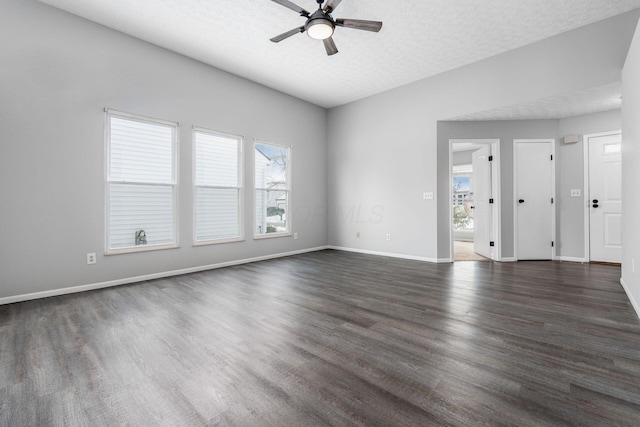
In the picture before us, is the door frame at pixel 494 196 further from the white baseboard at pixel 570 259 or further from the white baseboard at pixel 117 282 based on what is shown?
the white baseboard at pixel 117 282

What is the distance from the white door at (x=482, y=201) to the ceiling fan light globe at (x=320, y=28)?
156 inches

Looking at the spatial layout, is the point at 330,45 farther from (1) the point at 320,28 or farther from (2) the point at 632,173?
(2) the point at 632,173

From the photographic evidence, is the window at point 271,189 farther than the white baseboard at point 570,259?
Yes

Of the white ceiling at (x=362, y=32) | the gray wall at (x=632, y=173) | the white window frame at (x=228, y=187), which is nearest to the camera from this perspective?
the gray wall at (x=632, y=173)

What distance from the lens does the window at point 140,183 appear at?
11.9 ft

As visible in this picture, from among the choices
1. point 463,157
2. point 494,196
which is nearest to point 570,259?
point 494,196

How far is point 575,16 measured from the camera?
11.1ft

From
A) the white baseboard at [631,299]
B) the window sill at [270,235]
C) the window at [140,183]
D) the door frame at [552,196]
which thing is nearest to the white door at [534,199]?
the door frame at [552,196]

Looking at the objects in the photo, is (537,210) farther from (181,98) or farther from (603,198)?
(181,98)

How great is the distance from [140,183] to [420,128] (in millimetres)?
4739

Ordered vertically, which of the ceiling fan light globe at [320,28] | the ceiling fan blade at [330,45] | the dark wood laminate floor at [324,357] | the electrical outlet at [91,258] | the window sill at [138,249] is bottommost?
the dark wood laminate floor at [324,357]

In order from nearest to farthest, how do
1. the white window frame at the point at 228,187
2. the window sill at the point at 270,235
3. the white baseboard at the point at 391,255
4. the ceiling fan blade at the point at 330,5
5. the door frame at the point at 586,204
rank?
the ceiling fan blade at the point at 330,5
the white window frame at the point at 228,187
the door frame at the point at 586,204
the white baseboard at the point at 391,255
the window sill at the point at 270,235

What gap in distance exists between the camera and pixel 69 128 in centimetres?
327

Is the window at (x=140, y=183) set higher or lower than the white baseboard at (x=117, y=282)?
higher
